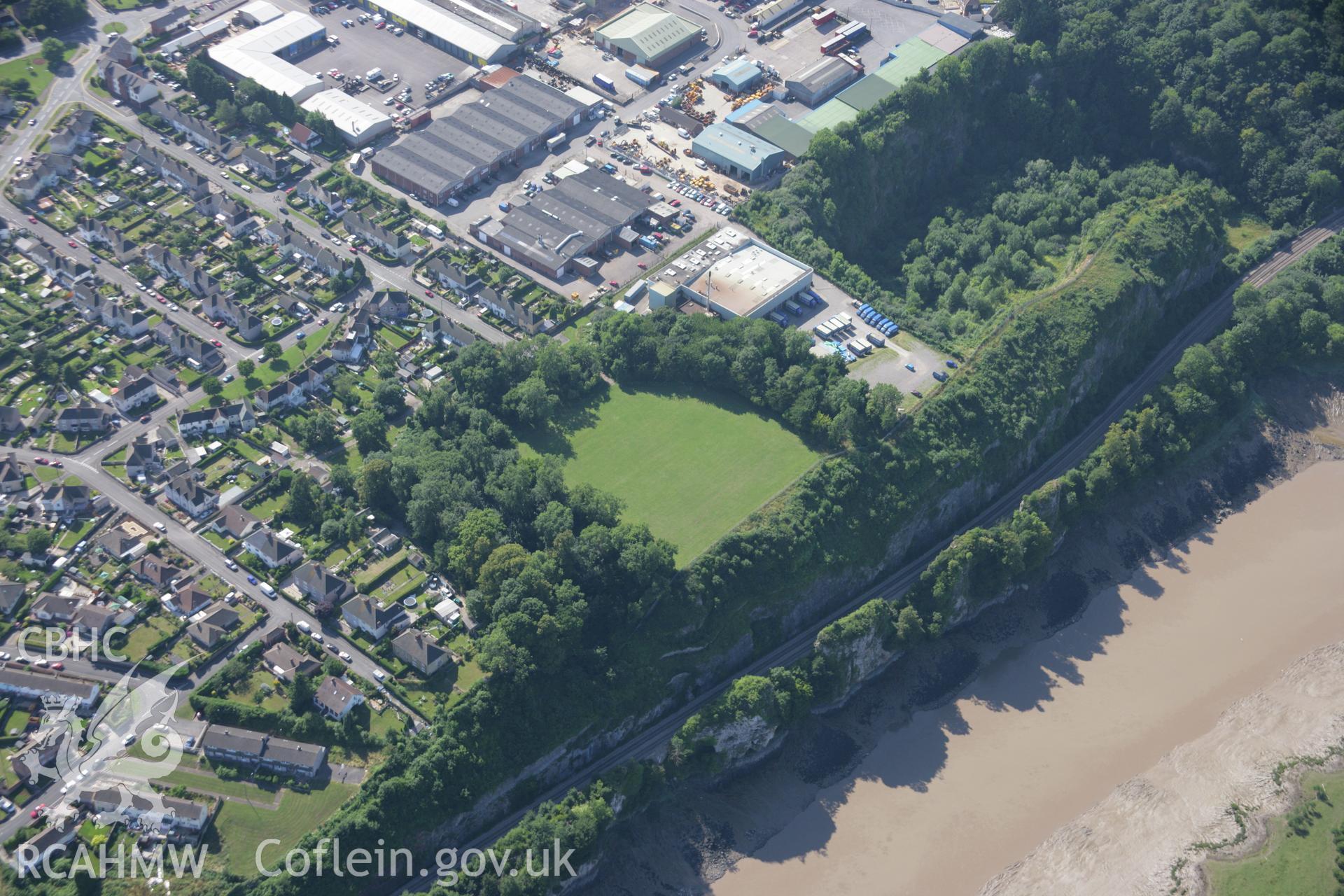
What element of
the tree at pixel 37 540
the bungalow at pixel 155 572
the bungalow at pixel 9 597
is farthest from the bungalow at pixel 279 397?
the bungalow at pixel 9 597

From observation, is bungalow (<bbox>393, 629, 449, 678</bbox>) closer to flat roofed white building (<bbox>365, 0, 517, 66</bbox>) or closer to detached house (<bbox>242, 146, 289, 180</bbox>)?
detached house (<bbox>242, 146, 289, 180</bbox>)

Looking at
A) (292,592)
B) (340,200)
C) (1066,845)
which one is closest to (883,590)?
(1066,845)

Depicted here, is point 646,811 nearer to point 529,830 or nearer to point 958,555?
point 529,830

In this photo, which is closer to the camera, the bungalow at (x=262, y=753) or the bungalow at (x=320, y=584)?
the bungalow at (x=262, y=753)

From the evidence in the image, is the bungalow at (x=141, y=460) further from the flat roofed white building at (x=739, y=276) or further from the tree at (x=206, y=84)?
the tree at (x=206, y=84)

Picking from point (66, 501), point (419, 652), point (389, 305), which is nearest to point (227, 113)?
point (389, 305)
